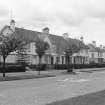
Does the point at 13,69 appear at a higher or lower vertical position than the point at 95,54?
lower

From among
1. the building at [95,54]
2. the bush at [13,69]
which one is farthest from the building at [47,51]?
the building at [95,54]

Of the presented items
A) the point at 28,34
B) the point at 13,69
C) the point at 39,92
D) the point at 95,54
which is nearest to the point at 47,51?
the point at 28,34

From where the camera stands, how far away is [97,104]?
27.3ft

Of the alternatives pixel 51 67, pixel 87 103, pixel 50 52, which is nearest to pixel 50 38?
pixel 50 52

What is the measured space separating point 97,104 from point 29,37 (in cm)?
3697

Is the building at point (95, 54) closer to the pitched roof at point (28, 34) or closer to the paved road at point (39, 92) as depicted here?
the pitched roof at point (28, 34)

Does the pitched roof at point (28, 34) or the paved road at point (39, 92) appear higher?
the pitched roof at point (28, 34)

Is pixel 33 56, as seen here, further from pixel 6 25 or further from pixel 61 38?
pixel 61 38

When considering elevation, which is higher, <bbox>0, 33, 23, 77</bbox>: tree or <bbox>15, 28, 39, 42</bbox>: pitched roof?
<bbox>15, 28, 39, 42</bbox>: pitched roof

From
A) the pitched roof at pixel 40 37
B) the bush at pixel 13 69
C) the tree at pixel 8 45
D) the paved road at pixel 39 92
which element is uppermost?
the pitched roof at pixel 40 37

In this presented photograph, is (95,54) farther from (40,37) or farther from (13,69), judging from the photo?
(13,69)

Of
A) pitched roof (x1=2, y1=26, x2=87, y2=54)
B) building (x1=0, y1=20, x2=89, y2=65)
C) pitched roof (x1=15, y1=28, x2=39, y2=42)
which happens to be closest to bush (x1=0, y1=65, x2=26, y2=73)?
building (x1=0, y1=20, x2=89, y2=65)

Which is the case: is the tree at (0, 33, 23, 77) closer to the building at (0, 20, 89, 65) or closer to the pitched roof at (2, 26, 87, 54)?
the building at (0, 20, 89, 65)

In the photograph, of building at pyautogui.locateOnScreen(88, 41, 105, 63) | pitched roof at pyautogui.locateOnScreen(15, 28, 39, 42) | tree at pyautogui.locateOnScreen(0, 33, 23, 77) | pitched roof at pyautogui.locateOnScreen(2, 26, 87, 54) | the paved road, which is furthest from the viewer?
building at pyautogui.locateOnScreen(88, 41, 105, 63)
